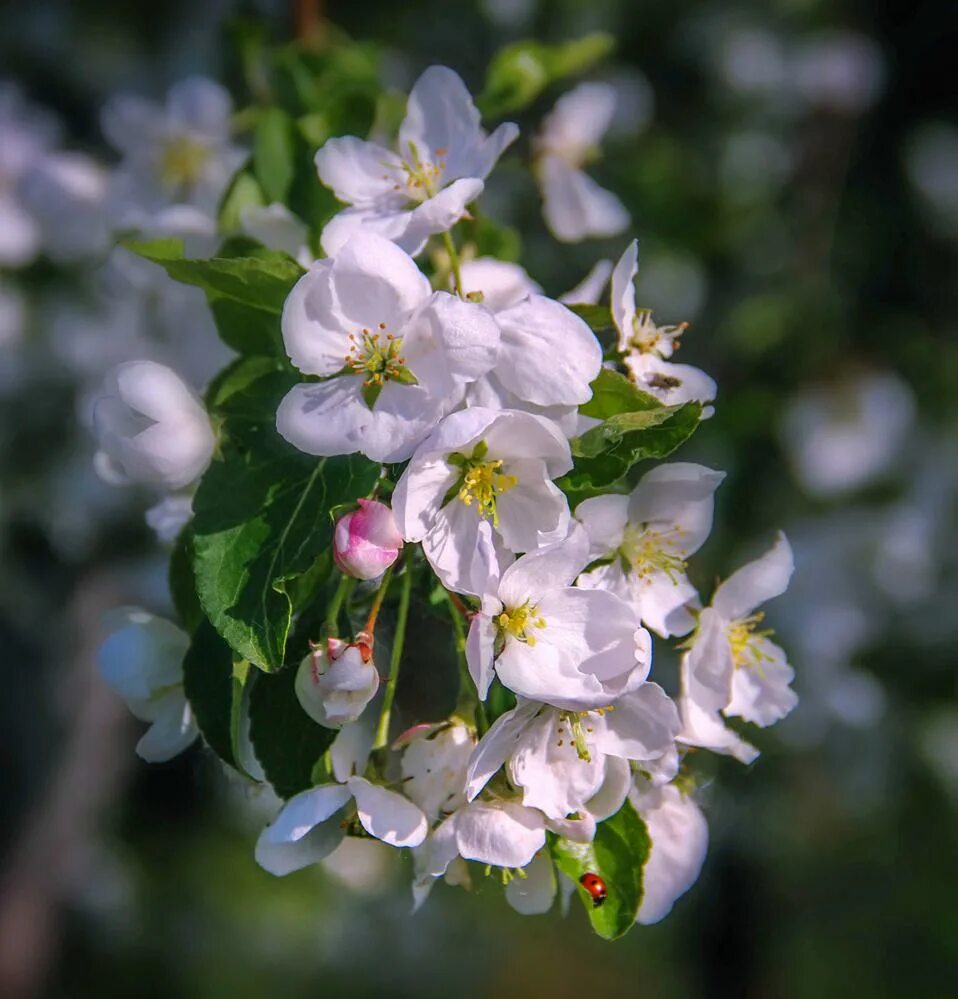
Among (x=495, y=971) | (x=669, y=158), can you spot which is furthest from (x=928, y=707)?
(x=495, y=971)

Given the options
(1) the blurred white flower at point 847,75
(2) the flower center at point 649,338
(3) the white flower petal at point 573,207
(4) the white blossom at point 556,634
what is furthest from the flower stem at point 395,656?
(1) the blurred white flower at point 847,75

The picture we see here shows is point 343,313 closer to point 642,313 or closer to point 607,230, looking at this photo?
point 642,313

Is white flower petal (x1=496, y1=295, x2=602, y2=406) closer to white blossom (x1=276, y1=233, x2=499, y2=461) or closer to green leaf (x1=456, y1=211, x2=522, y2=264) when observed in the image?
white blossom (x1=276, y1=233, x2=499, y2=461)

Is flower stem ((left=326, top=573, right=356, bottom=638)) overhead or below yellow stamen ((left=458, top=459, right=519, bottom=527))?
below

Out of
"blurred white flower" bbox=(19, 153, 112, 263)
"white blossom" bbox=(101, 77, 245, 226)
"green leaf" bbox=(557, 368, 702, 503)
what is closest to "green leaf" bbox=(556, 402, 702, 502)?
"green leaf" bbox=(557, 368, 702, 503)

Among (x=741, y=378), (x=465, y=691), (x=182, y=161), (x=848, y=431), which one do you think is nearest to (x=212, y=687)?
(x=465, y=691)

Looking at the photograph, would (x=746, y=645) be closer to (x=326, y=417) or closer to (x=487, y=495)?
(x=487, y=495)

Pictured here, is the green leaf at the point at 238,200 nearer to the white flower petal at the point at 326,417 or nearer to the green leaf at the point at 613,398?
the white flower petal at the point at 326,417
